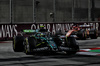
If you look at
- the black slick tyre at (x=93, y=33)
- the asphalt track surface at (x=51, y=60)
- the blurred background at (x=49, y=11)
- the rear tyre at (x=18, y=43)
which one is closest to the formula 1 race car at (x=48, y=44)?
the rear tyre at (x=18, y=43)

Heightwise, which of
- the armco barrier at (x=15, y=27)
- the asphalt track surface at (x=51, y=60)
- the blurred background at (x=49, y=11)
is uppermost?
the blurred background at (x=49, y=11)

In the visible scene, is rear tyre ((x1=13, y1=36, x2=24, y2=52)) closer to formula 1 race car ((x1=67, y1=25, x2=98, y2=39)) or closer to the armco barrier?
formula 1 race car ((x1=67, y1=25, x2=98, y2=39))

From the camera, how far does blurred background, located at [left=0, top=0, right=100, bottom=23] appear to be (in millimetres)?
21609

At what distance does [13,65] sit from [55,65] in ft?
4.07

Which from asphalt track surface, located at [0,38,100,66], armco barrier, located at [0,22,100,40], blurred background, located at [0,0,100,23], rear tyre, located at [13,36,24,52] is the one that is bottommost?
asphalt track surface, located at [0,38,100,66]

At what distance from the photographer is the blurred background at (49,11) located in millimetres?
21609

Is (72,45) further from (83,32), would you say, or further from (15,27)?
(15,27)

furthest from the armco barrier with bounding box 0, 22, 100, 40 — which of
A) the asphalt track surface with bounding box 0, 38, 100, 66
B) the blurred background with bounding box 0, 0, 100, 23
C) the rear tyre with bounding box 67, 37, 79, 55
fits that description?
the asphalt track surface with bounding box 0, 38, 100, 66

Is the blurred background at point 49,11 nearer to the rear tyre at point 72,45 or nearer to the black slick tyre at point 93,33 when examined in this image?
the black slick tyre at point 93,33

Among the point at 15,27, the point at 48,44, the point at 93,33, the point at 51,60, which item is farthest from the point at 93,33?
the point at 51,60

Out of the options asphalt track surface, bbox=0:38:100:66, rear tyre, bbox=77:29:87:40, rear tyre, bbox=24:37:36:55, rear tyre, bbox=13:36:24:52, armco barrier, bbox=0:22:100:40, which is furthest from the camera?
armco barrier, bbox=0:22:100:40

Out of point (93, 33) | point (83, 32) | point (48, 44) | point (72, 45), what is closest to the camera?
point (48, 44)

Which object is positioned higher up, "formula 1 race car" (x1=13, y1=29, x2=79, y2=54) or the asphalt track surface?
"formula 1 race car" (x1=13, y1=29, x2=79, y2=54)

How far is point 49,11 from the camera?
23141 mm
